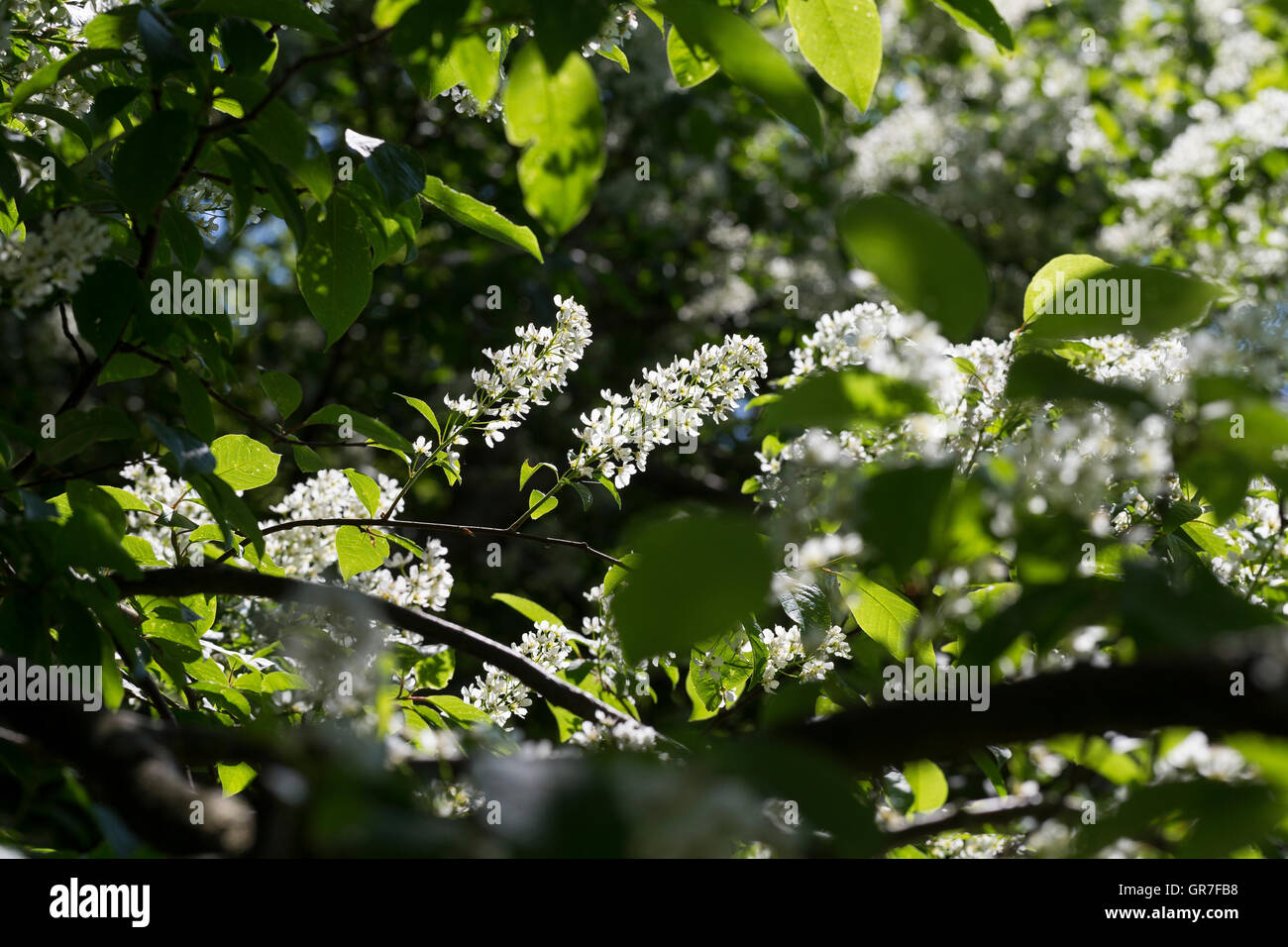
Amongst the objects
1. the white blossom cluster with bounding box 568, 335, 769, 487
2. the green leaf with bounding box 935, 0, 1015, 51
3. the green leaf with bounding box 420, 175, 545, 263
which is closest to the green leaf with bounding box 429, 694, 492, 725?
the white blossom cluster with bounding box 568, 335, 769, 487

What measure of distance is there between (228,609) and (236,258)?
5055 millimetres

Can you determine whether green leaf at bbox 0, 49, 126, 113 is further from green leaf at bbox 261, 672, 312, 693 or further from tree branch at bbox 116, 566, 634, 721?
green leaf at bbox 261, 672, 312, 693

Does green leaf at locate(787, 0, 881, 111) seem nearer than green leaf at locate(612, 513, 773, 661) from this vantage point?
No

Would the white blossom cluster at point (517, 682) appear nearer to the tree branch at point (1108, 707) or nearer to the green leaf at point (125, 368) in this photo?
the green leaf at point (125, 368)

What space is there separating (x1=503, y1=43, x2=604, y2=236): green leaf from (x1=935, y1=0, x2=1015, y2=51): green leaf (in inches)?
14.5

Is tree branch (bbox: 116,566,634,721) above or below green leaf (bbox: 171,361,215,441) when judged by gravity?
below

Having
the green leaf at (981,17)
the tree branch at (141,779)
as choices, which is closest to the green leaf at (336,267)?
the tree branch at (141,779)

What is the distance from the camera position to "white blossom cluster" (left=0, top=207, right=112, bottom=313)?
1053mm

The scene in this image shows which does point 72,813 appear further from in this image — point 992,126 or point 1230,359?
point 992,126

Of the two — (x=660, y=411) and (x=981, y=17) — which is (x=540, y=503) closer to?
(x=660, y=411)

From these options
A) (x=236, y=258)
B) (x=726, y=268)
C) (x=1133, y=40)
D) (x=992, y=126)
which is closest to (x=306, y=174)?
(x=726, y=268)

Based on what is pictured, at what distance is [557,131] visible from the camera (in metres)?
0.73

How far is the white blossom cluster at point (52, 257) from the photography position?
1.05 meters

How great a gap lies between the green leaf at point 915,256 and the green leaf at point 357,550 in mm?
1117
